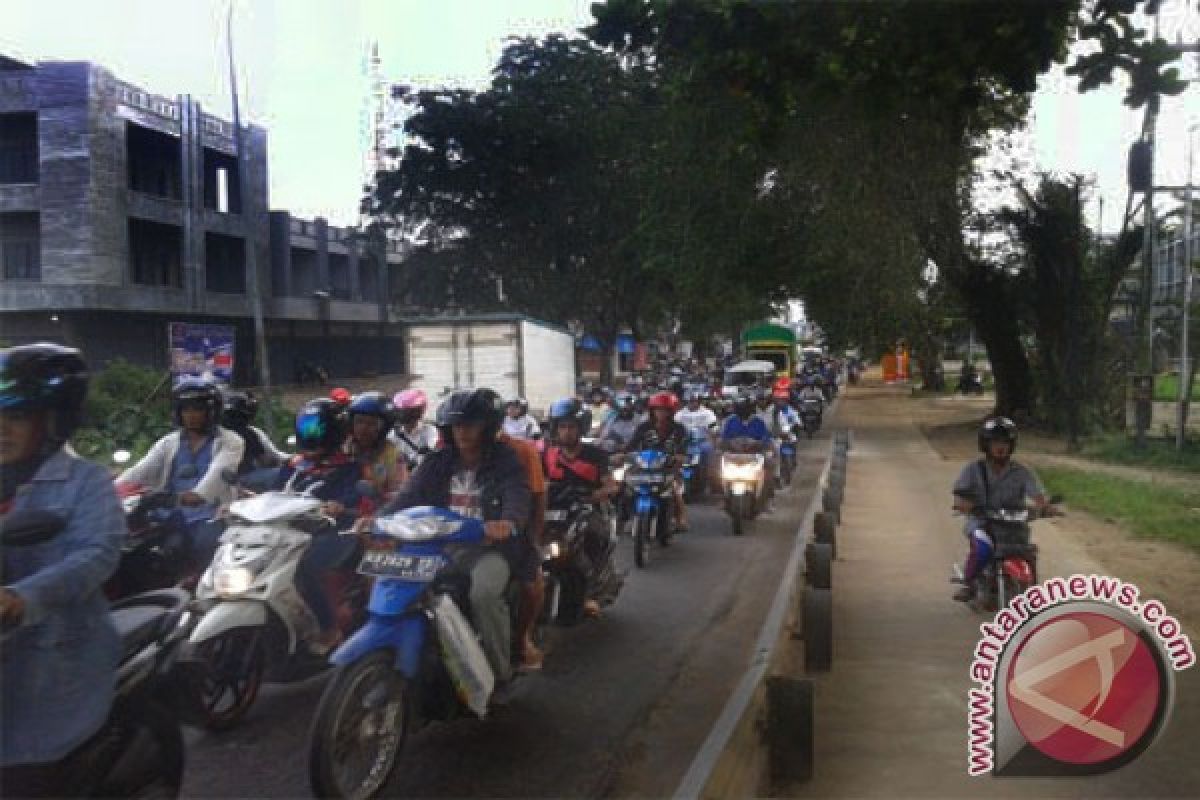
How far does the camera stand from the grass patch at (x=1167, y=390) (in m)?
33.5

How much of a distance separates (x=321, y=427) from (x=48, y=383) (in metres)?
3.27

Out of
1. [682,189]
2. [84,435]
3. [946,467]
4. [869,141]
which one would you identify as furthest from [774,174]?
[84,435]

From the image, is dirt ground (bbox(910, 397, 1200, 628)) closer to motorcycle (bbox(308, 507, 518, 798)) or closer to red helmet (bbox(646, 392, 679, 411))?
red helmet (bbox(646, 392, 679, 411))

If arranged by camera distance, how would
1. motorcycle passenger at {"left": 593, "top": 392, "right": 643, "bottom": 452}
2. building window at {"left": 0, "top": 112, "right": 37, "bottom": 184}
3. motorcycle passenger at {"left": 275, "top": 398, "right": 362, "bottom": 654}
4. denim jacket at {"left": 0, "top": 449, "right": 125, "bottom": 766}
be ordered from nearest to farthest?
denim jacket at {"left": 0, "top": 449, "right": 125, "bottom": 766} → motorcycle passenger at {"left": 275, "top": 398, "right": 362, "bottom": 654} → motorcycle passenger at {"left": 593, "top": 392, "right": 643, "bottom": 452} → building window at {"left": 0, "top": 112, "right": 37, "bottom": 184}

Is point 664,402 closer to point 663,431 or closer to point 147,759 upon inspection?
point 663,431

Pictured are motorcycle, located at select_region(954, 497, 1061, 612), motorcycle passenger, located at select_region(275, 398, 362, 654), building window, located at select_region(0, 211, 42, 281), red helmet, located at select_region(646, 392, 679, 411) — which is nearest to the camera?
motorcycle passenger, located at select_region(275, 398, 362, 654)

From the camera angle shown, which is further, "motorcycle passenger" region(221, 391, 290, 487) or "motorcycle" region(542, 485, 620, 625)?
"motorcycle passenger" region(221, 391, 290, 487)

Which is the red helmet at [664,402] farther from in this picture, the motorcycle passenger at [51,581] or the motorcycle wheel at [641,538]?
the motorcycle passenger at [51,581]

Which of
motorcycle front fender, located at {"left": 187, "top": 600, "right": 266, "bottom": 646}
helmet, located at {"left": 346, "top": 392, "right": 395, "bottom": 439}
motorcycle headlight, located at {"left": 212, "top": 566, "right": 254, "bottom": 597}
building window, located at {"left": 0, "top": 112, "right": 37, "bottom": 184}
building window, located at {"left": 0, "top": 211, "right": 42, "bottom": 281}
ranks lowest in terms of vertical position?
motorcycle front fender, located at {"left": 187, "top": 600, "right": 266, "bottom": 646}

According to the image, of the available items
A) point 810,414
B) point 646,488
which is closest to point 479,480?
point 646,488

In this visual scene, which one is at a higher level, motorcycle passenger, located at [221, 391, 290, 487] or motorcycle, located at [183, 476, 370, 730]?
motorcycle passenger, located at [221, 391, 290, 487]
